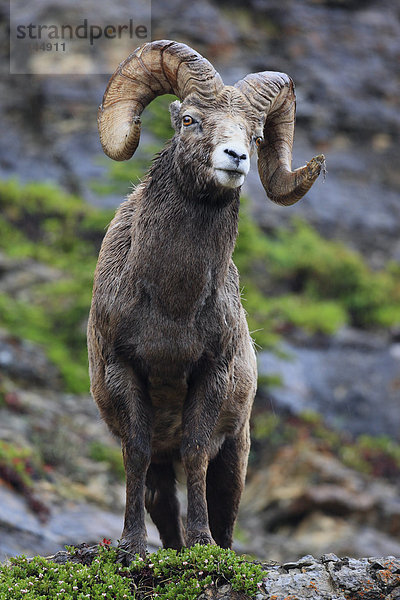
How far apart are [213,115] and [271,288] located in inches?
654

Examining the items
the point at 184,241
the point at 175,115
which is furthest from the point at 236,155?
the point at 175,115

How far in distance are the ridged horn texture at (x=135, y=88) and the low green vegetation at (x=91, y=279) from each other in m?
8.98

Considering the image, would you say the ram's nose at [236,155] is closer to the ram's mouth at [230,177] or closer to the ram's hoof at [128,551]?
the ram's mouth at [230,177]

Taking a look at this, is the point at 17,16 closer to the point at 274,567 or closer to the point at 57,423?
the point at 57,423

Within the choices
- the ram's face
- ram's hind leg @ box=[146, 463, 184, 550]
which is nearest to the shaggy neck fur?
the ram's face

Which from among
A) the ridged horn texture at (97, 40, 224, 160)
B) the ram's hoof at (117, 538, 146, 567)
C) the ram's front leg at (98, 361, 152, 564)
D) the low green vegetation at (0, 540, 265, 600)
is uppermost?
the ridged horn texture at (97, 40, 224, 160)

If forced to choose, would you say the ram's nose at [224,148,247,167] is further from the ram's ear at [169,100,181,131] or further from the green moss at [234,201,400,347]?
the green moss at [234,201,400,347]

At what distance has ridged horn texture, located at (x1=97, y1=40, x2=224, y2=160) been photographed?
635 centimetres

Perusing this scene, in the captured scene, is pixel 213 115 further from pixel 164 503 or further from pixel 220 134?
pixel 164 503

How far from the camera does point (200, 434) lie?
6078 millimetres

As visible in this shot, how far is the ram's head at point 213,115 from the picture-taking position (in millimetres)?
5797

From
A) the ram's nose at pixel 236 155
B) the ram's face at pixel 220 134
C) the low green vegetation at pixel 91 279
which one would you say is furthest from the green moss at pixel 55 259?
the ram's nose at pixel 236 155

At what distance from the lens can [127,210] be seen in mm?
6855

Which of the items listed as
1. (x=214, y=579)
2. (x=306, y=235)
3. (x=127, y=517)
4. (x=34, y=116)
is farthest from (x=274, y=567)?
(x=34, y=116)
